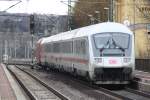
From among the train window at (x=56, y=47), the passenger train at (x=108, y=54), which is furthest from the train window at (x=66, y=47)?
the passenger train at (x=108, y=54)

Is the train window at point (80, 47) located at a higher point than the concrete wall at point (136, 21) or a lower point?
lower

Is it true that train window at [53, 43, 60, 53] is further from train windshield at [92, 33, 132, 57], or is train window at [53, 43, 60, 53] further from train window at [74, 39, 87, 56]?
train windshield at [92, 33, 132, 57]

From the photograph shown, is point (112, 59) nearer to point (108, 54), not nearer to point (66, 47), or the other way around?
point (108, 54)

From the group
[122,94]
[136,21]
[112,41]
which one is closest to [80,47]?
[112,41]

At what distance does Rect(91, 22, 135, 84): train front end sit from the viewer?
2884cm

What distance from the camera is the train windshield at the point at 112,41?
29.2 metres

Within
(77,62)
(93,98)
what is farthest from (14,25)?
(93,98)

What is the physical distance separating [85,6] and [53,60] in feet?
204

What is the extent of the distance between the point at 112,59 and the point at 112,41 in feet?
3.38

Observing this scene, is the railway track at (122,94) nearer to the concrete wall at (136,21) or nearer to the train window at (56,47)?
the train window at (56,47)

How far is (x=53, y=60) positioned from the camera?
51.0 m

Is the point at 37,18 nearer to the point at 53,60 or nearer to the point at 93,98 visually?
the point at 53,60

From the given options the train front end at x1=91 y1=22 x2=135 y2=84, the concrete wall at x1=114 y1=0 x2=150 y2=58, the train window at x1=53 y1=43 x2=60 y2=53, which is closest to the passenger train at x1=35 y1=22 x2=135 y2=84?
the train front end at x1=91 y1=22 x2=135 y2=84

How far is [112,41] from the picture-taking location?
29.4 m
